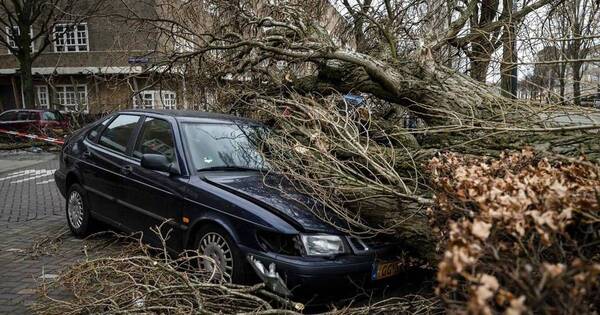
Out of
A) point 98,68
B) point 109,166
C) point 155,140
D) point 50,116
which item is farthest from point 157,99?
point 50,116

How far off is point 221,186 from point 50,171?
977 cm

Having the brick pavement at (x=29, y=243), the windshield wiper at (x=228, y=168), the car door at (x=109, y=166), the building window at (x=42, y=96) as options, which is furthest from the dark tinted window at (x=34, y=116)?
the windshield wiper at (x=228, y=168)

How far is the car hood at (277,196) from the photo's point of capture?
381 centimetres

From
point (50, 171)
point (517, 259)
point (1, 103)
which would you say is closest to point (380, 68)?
point (517, 259)

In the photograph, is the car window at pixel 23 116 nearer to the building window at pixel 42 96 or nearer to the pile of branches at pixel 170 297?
the building window at pixel 42 96

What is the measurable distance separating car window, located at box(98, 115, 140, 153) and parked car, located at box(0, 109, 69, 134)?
43.7ft

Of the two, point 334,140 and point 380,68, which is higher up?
point 380,68

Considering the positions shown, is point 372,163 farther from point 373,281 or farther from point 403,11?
point 403,11

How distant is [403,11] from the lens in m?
10.5

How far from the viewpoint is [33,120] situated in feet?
62.7

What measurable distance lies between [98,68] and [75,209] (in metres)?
5.46

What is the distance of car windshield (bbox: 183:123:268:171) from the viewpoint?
4.67 m

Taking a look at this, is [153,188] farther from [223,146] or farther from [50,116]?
[50,116]

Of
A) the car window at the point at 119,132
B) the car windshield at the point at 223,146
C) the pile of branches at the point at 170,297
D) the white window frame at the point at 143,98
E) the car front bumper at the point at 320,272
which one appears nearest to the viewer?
the pile of branches at the point at 170,297
